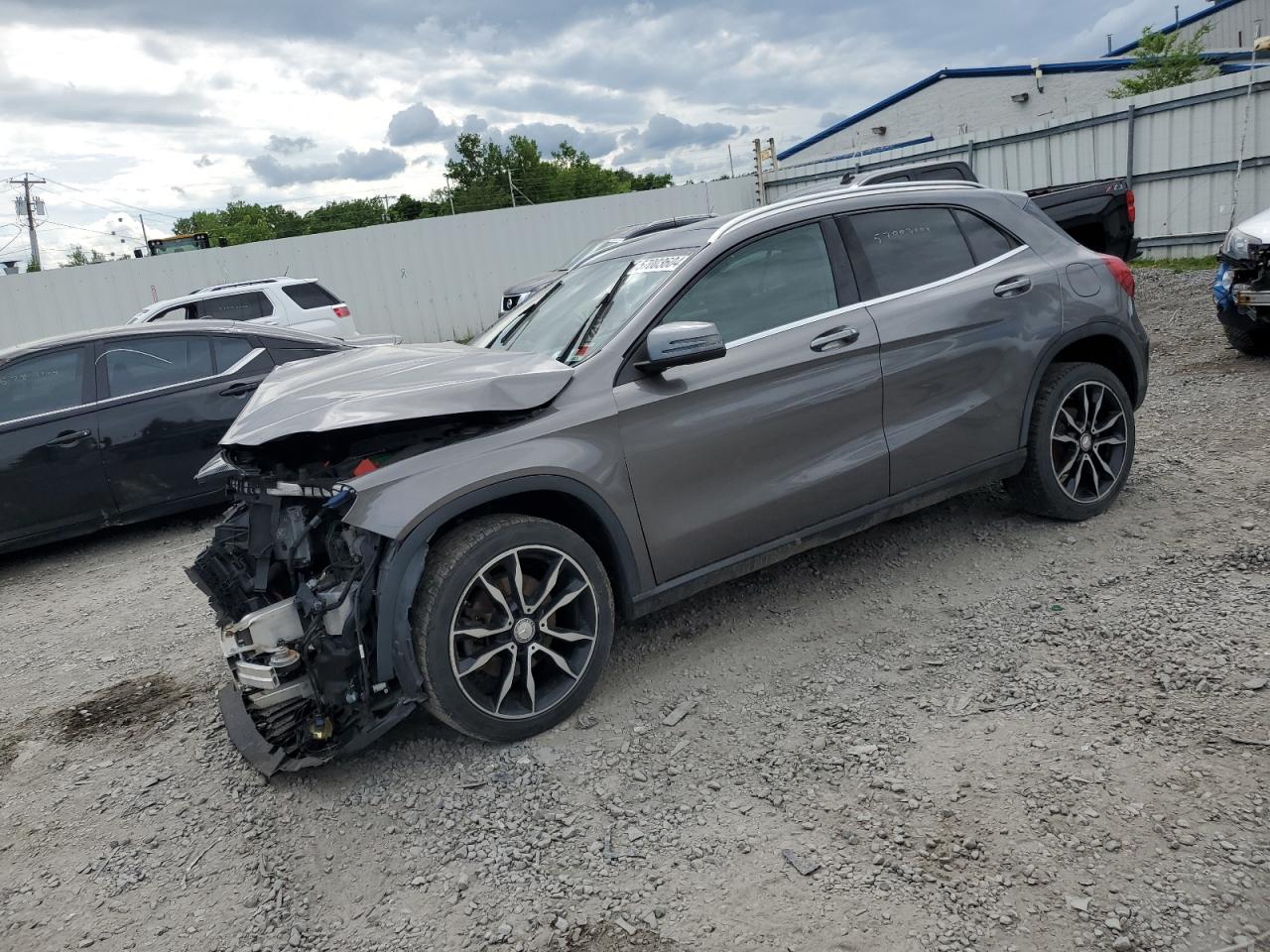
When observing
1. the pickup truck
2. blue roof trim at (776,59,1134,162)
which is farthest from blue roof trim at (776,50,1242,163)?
the pickup truck

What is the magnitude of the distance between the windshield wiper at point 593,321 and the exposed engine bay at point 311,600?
55cm

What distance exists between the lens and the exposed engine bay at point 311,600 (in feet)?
10.5

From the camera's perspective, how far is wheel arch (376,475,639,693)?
319cm

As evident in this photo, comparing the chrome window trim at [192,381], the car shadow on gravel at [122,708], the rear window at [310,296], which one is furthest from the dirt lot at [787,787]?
the rear window at [310,296]

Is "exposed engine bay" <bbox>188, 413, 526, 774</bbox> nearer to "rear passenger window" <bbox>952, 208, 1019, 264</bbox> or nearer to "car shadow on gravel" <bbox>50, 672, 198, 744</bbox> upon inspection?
"car shadow on gravel" <bbox>50, 672, 198, 744</bbox>

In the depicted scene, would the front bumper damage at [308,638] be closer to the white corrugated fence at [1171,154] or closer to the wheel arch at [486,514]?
the wheel arch at [486,514]

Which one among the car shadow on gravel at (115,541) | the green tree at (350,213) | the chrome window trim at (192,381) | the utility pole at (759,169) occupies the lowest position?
the car shadow on gravel at (115,541)

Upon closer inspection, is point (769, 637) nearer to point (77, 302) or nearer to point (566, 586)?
point (566, 586)

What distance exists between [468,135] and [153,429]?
258ft

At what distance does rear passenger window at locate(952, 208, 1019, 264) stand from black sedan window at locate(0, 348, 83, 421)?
5.90 metres

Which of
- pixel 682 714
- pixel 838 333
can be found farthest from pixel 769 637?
pixel 838 333

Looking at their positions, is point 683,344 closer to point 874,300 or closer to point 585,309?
point 585,309

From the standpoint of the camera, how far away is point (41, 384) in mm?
6621

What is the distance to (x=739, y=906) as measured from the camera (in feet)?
8.36
